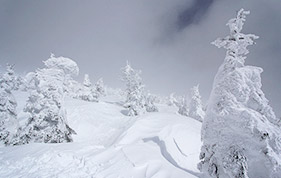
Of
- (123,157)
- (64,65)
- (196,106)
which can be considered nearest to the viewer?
(123,157)

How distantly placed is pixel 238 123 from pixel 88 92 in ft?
149

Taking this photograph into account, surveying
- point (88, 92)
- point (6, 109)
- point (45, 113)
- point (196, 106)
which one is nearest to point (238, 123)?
point (45, 113)

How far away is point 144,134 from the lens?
15.7 meters

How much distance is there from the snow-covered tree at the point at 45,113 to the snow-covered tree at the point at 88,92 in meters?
31.5

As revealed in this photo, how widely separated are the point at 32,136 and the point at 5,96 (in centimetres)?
882

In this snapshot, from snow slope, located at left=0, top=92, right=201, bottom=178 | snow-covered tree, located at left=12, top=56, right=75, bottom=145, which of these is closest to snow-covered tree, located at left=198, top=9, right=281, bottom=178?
snow slope, located at left=0, top=92, right=201, bottom=178

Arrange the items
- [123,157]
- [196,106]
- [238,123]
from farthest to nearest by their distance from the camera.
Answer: [196,106]
[123,157]
[238,123]

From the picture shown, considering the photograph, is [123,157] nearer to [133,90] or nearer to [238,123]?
[238,123]

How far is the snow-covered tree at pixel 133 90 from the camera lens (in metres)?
34.1

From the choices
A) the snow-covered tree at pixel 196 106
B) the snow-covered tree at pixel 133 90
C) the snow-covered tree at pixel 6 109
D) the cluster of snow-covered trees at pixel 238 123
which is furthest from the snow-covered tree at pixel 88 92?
the cluster of snow-covered trees at pixel 238 123

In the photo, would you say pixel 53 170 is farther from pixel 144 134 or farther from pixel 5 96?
pixel 5 96

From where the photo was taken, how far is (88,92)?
48.2 meters

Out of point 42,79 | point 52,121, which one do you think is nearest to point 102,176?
point 52,121

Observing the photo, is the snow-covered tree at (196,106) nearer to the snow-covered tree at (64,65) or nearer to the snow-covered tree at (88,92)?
the snow-covered tree at (88,92)
